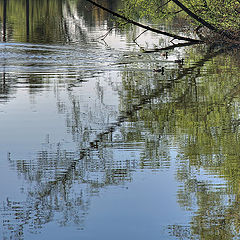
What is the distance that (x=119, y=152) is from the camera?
10.4m

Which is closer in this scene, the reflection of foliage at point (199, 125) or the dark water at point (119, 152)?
the dark water at point (119, 152)

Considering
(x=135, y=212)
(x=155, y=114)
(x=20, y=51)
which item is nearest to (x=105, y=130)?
(x=155, y=114)

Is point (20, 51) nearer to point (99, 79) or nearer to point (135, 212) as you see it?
point (99, 79)

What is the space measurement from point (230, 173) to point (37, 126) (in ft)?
15.7

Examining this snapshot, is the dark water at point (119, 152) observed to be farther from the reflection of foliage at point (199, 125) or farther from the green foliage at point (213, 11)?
the green foliage at point (213, 11)

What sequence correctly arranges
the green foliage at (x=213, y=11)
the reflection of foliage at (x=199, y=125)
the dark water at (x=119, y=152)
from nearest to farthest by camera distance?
the dark water at (x=119, y=152) → the reflection of foliage at (x=199, y=125) → the green foliage at (x=213, y=11)

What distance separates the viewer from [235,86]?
17641mm

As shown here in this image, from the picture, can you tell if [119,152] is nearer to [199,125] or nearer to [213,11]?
[199,125]

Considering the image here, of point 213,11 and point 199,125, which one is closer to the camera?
point 199,125

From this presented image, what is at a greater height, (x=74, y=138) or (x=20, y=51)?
(x=20, y=51)

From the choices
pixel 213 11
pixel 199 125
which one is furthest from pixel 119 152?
pixel 213 11

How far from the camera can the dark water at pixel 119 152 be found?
24.0ft

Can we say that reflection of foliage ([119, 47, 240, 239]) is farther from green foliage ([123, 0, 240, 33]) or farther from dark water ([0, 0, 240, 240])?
green foliage ([123, 0, 240, 33])

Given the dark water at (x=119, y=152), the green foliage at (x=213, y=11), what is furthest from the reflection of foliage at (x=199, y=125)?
the green foliage at (x=213, y=11)
